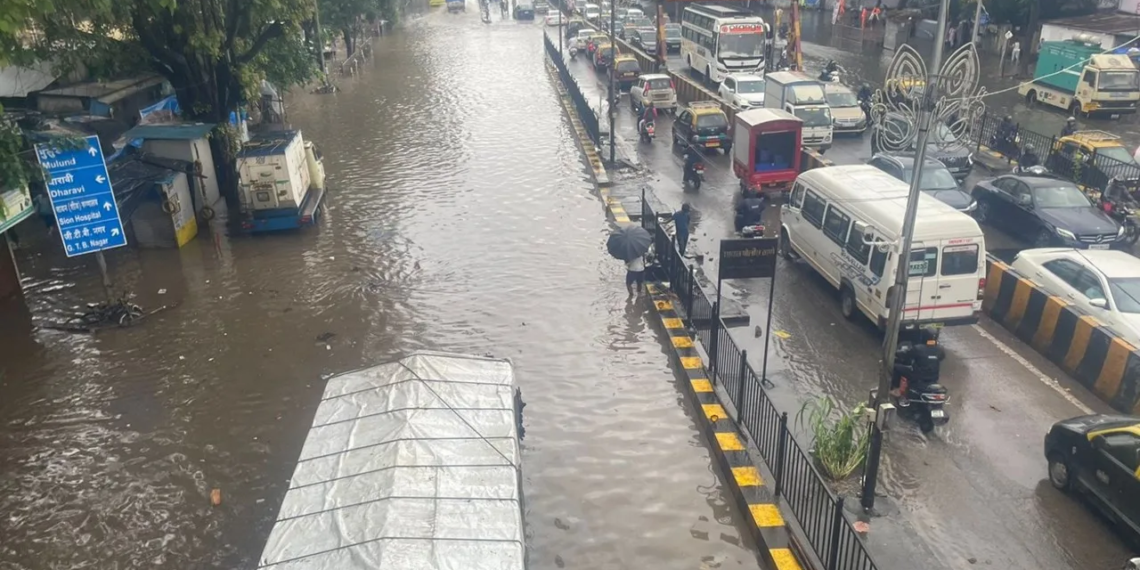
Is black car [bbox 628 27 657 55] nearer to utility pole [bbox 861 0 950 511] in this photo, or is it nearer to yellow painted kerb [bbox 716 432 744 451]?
yellow painted kerb [bbox 716 432 744 451]

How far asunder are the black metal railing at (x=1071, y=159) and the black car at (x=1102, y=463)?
39.2ft

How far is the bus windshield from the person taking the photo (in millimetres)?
32156

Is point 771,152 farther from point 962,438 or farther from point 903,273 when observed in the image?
point 903,273

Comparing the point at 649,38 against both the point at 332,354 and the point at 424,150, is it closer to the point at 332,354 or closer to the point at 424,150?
the point at 424,150

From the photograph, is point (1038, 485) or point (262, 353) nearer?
point (1038, 485)

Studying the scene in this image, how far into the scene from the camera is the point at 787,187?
64.7 feet

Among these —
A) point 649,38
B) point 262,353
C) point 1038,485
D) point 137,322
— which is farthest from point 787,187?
point 649,38

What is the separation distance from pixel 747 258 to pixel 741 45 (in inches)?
927

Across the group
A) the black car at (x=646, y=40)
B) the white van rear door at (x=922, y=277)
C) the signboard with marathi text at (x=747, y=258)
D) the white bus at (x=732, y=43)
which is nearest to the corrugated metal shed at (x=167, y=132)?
the signboard with marathi text at (x=747, y=258)

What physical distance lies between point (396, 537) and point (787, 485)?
4.58 meters

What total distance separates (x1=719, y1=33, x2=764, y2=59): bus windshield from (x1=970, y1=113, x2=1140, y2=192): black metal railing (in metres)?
11.0

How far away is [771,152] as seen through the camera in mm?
19594

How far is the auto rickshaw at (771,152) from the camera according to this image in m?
19.3

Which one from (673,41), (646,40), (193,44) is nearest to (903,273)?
(193,44)
